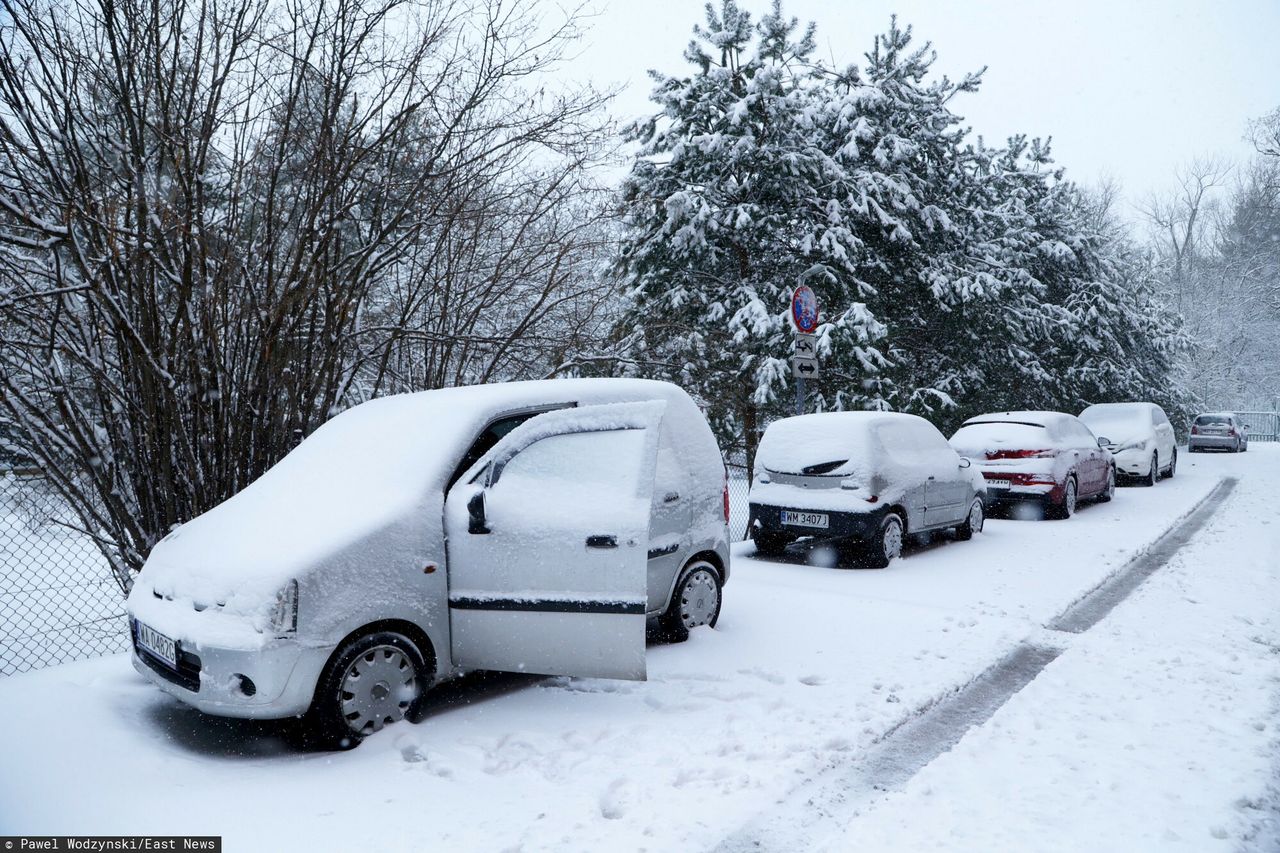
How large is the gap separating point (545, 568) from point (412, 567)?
0.69m

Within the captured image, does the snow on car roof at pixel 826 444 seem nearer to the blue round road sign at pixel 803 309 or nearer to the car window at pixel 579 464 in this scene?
the blue round road sign at pixel 803 309

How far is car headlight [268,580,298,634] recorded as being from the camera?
394cm

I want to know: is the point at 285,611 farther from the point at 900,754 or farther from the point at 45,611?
the point at 45,611

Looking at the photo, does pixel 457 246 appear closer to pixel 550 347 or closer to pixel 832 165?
pixel 550 347

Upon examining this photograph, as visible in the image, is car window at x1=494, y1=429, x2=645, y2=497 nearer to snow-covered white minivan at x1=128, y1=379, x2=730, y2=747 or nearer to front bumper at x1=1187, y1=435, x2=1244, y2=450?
snow-covered white minivan at x1=128, y1=379, x2=730, y2=747

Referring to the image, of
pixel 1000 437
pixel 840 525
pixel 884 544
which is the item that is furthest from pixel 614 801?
pixel 1000 437

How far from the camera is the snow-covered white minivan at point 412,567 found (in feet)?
13.2

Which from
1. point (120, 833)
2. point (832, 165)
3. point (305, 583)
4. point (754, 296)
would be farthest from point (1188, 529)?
point (120, 833)

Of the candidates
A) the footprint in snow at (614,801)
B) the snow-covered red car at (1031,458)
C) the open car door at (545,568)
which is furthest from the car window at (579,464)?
the snow-covered red car at (1031,458)

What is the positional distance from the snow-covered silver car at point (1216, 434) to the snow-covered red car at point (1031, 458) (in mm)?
21974

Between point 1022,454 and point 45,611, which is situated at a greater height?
point 1022,454

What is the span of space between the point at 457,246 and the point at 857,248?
394 inches

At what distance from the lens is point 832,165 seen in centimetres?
1634

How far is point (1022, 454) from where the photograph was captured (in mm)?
12789
